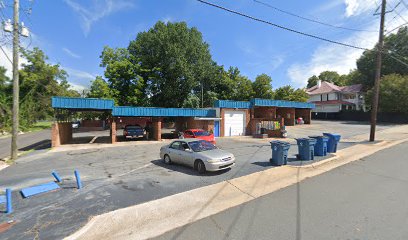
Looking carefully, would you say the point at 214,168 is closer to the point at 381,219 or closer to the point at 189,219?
the point at 189,219

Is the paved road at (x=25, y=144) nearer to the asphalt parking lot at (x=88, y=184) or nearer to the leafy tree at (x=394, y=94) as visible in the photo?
the asphalt parking lot at (x=88, y=184)

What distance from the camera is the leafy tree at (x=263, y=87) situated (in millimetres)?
46594

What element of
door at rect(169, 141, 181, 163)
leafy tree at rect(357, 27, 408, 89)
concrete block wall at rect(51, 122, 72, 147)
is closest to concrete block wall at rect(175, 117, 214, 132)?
concrete block wall at rect(51, 122, 72, 147)

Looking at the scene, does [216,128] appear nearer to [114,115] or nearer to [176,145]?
[114,115]

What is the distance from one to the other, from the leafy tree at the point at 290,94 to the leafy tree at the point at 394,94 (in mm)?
13013

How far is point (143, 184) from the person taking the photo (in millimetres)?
8523

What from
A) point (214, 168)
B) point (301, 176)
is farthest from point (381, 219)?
point (214, 168)

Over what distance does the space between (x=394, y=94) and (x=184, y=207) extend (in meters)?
42.9

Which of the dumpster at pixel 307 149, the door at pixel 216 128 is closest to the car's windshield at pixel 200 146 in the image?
the dumpster at pixel 307 149

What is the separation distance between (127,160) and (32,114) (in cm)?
4556

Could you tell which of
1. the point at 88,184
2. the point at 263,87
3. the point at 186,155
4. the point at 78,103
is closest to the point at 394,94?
the point at 263,87

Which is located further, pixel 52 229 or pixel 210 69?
pixel 210 69

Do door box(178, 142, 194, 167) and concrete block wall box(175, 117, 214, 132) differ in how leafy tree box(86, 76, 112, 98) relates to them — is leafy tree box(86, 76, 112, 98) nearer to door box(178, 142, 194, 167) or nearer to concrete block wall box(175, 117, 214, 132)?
concrete block wall box(175, 117, 214, 132)

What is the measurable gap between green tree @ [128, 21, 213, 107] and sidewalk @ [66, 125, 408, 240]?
28.9 metres
